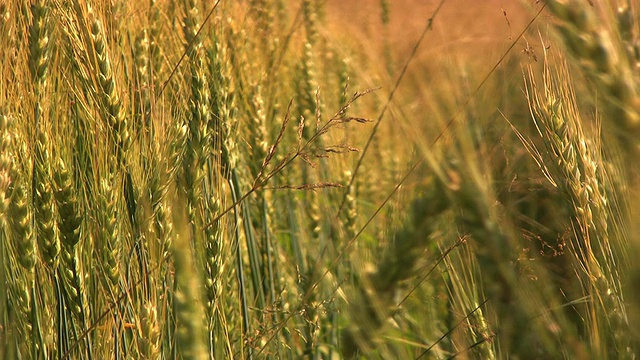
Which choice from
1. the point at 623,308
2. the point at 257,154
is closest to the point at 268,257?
the point at 257,154

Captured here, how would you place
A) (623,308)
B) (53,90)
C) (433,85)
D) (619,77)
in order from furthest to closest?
1. (53,90)
2. (433,85)
3. (623,308)
4. (619,77)

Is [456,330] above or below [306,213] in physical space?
below

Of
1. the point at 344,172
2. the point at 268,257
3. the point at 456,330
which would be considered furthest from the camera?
the point at 344,172

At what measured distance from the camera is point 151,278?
44.3 inches

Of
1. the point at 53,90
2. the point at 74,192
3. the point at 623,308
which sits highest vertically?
the point at 53,90

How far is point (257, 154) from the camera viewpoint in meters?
1.91

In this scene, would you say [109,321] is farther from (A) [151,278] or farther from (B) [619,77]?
(B) [619,77]

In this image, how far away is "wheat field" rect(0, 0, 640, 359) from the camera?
941mm

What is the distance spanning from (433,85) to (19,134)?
2.32 ft

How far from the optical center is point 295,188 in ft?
4.74

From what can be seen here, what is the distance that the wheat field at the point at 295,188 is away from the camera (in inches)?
37.1

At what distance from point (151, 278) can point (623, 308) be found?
66cm

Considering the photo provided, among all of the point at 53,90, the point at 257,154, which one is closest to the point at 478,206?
the point at 53,90

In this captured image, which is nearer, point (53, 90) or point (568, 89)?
point (568, 89)
